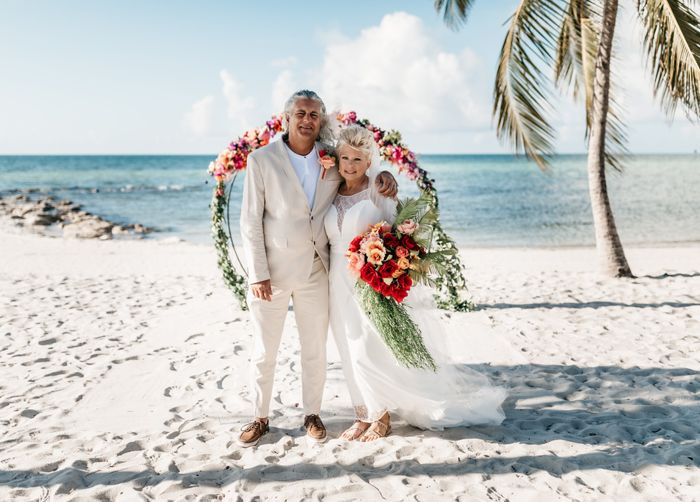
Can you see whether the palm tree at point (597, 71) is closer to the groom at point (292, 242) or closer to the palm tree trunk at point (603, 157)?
the palm tree trunk at point (603, 157)

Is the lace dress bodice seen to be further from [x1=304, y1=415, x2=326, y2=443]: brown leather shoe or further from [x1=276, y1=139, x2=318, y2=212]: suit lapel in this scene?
[x1=304, y1=415, x2=326, y2=443]: brown leather shoe

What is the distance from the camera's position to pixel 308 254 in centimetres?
366

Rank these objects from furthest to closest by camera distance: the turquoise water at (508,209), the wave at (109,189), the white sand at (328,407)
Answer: the wave at (109,189), the turquoise water at (508,209), the white sand at (328,407)

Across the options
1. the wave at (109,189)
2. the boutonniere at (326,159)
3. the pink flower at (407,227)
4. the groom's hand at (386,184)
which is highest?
the wave at (109,189)

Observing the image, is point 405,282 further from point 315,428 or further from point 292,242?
point 315,428

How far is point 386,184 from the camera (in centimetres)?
365

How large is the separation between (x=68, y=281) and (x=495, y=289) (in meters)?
7.14

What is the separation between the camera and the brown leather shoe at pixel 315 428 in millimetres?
3709

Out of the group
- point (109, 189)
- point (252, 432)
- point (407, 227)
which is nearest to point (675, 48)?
point (407, 227)

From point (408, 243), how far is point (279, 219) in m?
→ 0.86

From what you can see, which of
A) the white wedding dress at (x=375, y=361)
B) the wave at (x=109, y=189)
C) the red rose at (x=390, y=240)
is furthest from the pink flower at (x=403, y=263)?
the wave at (x=109, y=189)

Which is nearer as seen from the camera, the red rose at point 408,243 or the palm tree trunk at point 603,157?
the red rose at point 408,243

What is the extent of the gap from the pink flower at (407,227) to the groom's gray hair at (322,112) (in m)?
0.85

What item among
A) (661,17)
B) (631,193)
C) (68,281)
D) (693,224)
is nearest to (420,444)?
(661,17)
